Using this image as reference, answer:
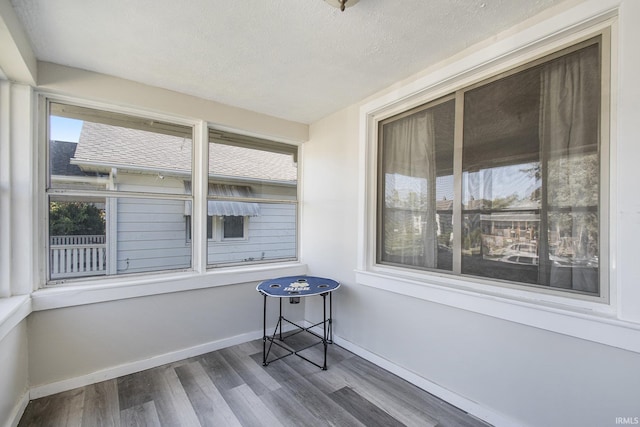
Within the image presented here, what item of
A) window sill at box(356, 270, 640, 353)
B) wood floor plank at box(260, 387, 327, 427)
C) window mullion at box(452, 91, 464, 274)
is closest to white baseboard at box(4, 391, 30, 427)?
wood floor plank at box(260, 387, 327, 427)

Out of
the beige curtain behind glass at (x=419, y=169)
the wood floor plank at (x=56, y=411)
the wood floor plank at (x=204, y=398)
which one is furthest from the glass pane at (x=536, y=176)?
the wood floor plank at (x=56, y=411)

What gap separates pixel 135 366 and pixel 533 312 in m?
Answer: 3.07

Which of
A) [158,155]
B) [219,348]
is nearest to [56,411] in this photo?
[219,348]

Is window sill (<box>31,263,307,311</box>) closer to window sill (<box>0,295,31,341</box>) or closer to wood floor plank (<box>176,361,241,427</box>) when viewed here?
window sill (<box>0,295,31,341</box>)

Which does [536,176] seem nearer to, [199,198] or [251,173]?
[251,173]

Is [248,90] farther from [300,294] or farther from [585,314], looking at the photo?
[585,314]

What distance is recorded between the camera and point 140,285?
244 cm

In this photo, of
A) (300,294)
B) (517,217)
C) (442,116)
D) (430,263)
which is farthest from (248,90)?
(517,217)

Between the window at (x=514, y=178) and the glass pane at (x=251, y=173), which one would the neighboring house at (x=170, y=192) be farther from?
the window at (x=514, y=178)

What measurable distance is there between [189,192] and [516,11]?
2.90 meters

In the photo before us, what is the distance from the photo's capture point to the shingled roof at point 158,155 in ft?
7.88

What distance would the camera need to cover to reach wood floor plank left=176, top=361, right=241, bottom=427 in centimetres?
188

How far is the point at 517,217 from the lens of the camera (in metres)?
1.78

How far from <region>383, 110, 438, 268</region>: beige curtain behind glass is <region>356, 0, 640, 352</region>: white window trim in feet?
0.43
